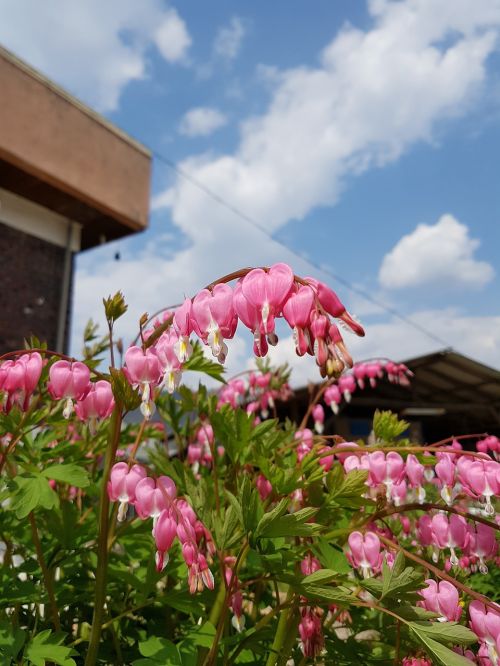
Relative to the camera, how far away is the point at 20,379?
1.53 meters

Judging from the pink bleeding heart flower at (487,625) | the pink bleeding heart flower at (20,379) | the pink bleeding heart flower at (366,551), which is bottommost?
the pink bleeding heart flower at (487,625)

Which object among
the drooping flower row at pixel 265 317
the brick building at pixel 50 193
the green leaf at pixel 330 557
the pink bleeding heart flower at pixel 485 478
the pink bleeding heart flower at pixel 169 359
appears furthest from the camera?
the brick building at pixel 50 193

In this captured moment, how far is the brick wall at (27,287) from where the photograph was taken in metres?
11.9

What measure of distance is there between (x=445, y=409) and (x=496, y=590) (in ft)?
39.5

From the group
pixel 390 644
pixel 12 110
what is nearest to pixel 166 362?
pixel 390 644

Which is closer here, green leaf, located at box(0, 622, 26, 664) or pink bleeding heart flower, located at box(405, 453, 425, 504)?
green leaf, located at box(0, 622, 26, 664)

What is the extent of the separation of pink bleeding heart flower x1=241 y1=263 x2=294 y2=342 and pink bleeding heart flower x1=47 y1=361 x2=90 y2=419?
58cm

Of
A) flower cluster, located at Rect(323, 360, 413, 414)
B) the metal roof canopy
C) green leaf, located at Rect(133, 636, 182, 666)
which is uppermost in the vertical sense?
the metal roof canopy

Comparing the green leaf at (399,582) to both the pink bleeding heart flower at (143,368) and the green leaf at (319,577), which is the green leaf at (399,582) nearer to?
the green leaf at (319,577)

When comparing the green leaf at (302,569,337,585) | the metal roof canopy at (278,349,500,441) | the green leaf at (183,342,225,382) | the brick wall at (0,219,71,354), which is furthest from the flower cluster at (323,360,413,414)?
the brick wall at (0,219,71,354)

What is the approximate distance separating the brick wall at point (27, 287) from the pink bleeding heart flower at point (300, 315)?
37.5 feet

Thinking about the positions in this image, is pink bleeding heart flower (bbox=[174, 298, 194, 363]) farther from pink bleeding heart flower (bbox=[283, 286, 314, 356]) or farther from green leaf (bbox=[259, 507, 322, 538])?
green leaf (bbox=[259, 507, 322, 538])

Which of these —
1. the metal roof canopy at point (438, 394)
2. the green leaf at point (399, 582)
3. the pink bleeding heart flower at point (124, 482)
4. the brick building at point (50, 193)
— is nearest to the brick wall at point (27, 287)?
the brick building at point (50, 193)

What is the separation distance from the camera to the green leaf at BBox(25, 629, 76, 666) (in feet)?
4.38
